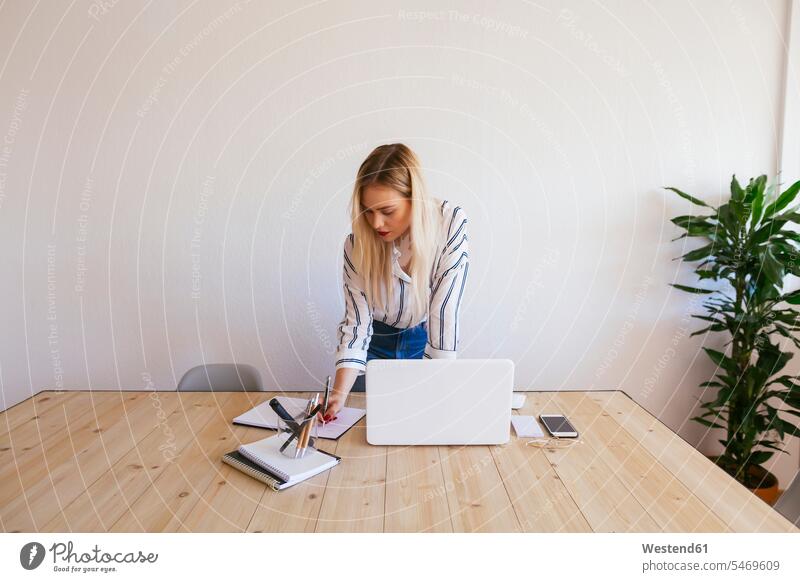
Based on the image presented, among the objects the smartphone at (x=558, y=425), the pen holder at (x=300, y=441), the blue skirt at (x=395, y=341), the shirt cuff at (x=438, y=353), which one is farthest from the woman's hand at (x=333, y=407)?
the smartphone at (x=558, y=425)

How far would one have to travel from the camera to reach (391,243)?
5.65 ft

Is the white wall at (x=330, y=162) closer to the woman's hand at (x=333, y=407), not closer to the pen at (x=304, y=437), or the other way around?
the woman's hand at (x=333, y=407)

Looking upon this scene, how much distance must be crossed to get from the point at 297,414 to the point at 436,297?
1.74ft

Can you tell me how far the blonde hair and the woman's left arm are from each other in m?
0.05

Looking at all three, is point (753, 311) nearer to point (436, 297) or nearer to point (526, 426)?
point (526, 426)

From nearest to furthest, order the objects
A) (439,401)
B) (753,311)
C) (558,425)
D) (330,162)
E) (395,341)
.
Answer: (439,401), (558,425), (395,341), (753,311), (330,162)

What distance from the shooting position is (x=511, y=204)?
254 centimetres

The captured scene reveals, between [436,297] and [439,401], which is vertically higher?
[436,297]

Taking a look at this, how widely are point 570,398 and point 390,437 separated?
2.14 ft

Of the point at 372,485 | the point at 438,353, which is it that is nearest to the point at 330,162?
the point at 438,353

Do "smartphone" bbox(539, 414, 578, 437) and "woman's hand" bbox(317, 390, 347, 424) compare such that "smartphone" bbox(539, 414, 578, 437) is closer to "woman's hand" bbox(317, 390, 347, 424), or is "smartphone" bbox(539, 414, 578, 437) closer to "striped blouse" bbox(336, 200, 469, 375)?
"striped blouse" bbox(336, 200, 469, 375)

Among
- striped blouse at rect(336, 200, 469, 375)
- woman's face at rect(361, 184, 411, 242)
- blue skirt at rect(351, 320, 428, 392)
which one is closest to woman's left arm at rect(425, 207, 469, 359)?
striped blouse at rect(336, 200, 469, 375)

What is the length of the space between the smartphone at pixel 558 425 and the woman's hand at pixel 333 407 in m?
0.58

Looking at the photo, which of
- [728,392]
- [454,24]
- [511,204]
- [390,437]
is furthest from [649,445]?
[454,24]
